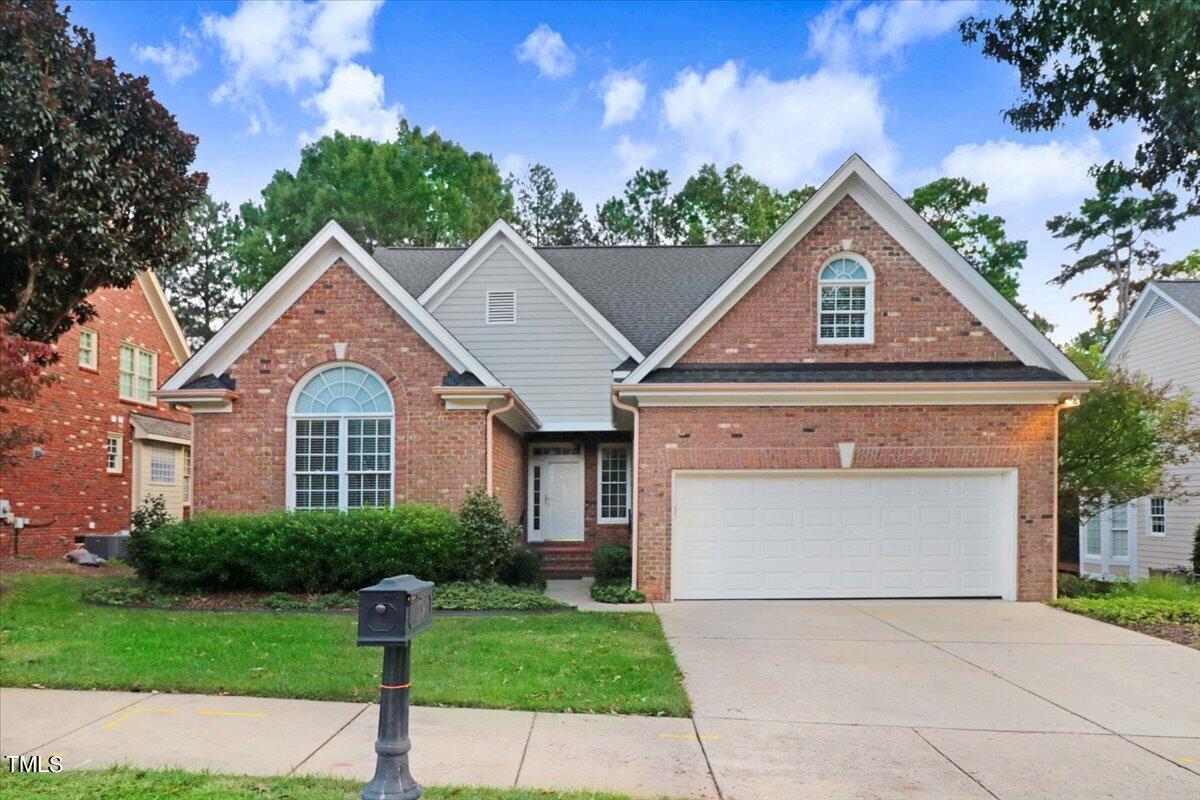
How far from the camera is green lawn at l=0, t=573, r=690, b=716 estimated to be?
21.5ft

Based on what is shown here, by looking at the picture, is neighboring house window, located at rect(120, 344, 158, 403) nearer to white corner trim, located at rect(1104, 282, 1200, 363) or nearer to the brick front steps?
the brick front steps

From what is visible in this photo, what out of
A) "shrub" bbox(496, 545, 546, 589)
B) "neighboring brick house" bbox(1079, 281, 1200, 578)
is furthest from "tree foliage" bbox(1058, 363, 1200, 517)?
"shrub" bbox(496, 545, 546, 589)

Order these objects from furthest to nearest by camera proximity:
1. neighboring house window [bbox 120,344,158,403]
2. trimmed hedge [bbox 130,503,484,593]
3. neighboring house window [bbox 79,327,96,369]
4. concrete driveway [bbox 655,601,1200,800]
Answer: neighboring house window [bbox 120,344,158,403] → neighboring house window [bbox 79,327,96,369] → trimmed hedge [bbox 130,503,484,593] → concrete driveway [bbox 655,601,1200,800]

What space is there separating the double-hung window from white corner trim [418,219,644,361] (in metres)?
2.54

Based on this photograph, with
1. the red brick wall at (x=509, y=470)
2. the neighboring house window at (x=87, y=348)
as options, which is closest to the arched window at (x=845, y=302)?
the red brick wall at (x=509, y=470)

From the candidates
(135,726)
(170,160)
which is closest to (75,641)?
(135,726)

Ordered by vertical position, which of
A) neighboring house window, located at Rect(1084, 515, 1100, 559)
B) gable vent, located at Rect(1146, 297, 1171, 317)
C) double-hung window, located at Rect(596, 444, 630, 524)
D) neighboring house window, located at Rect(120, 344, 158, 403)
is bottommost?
neighboring house window, located at Rect(1084, 515, 1100, 559)

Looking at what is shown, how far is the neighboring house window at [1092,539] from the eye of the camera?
2289 centimetres

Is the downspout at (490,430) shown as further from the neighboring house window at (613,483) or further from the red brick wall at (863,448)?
the neighboring house window at (613,483)

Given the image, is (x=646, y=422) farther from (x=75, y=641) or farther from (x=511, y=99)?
(x=511, y=99)

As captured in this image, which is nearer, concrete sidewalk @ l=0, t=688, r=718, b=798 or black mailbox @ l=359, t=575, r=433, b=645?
black mailbox @ l=359, t=575, r=433, b=645

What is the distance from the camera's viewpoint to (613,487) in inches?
722

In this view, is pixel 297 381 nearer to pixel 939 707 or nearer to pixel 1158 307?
pixel 939 707

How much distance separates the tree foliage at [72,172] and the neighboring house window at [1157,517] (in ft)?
78.6
